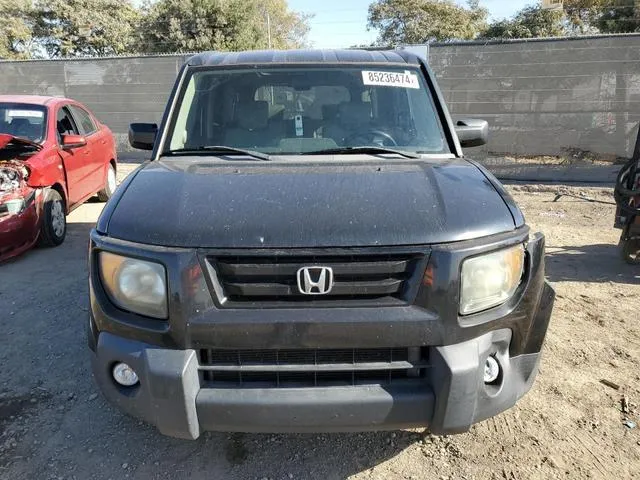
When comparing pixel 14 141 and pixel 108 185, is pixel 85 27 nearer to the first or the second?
pixel 108 185

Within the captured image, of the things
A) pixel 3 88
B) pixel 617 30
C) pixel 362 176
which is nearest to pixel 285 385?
pixel 362 176

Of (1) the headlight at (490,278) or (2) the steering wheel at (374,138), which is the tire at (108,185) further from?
(1) the headlight at (490,278)

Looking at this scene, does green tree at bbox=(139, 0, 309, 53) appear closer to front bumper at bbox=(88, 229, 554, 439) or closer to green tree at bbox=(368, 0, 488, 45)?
green tree at bbox=(368, 0, 488, 45)

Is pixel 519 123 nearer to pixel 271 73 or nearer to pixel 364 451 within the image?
pixel 271 73

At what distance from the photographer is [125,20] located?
107 ft

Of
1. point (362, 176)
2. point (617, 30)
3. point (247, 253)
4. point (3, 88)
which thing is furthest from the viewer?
point (617, 30)

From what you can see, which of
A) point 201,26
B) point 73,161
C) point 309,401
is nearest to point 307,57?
point 309,401

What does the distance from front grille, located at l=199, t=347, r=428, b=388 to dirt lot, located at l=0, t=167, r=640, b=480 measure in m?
0.69

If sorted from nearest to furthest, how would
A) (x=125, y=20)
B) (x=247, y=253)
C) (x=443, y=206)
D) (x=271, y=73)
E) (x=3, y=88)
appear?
(x=247, y=253), (x=443, y=206), (x=271, y=73), (x=3, y=88), (x=125, y=20)

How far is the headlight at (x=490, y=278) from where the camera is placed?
80.0 inches

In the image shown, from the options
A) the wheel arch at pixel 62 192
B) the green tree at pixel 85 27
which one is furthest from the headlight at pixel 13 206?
the green tree at pixel 85 27

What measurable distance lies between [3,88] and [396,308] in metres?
15.6

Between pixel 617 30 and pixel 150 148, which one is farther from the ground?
pixel 617 30

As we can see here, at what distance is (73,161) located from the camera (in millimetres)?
6535
